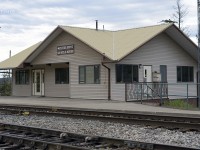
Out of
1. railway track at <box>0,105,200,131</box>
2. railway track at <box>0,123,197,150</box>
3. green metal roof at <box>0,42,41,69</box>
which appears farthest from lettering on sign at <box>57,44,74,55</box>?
railway track at <box>0,123,197,150</box>

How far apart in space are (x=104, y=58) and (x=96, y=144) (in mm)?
17135

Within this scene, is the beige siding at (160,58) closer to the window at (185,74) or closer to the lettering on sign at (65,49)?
the window at (185,74)

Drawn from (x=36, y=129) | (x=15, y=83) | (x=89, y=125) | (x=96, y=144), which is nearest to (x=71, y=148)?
(x=96, y=144)

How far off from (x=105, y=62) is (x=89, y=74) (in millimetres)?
2581

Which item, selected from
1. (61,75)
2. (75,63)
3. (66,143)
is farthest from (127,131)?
(61,75)

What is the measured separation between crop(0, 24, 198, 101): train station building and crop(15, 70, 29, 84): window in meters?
0.09

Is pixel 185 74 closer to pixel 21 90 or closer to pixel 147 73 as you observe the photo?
pixel 147 73

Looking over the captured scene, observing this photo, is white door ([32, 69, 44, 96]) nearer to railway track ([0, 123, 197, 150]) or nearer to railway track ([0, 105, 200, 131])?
→ railway track ([0, 105, 200, 131])

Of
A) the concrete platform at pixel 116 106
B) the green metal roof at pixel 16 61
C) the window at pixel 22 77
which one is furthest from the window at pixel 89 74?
the window at pixel 22 77

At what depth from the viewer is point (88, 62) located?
93.6 feet

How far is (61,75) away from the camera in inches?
1254

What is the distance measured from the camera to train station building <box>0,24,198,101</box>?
27041 mm

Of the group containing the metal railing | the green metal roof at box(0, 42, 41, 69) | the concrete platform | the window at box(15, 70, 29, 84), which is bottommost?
the concrete platform

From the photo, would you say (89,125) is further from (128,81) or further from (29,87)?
(29,87)
